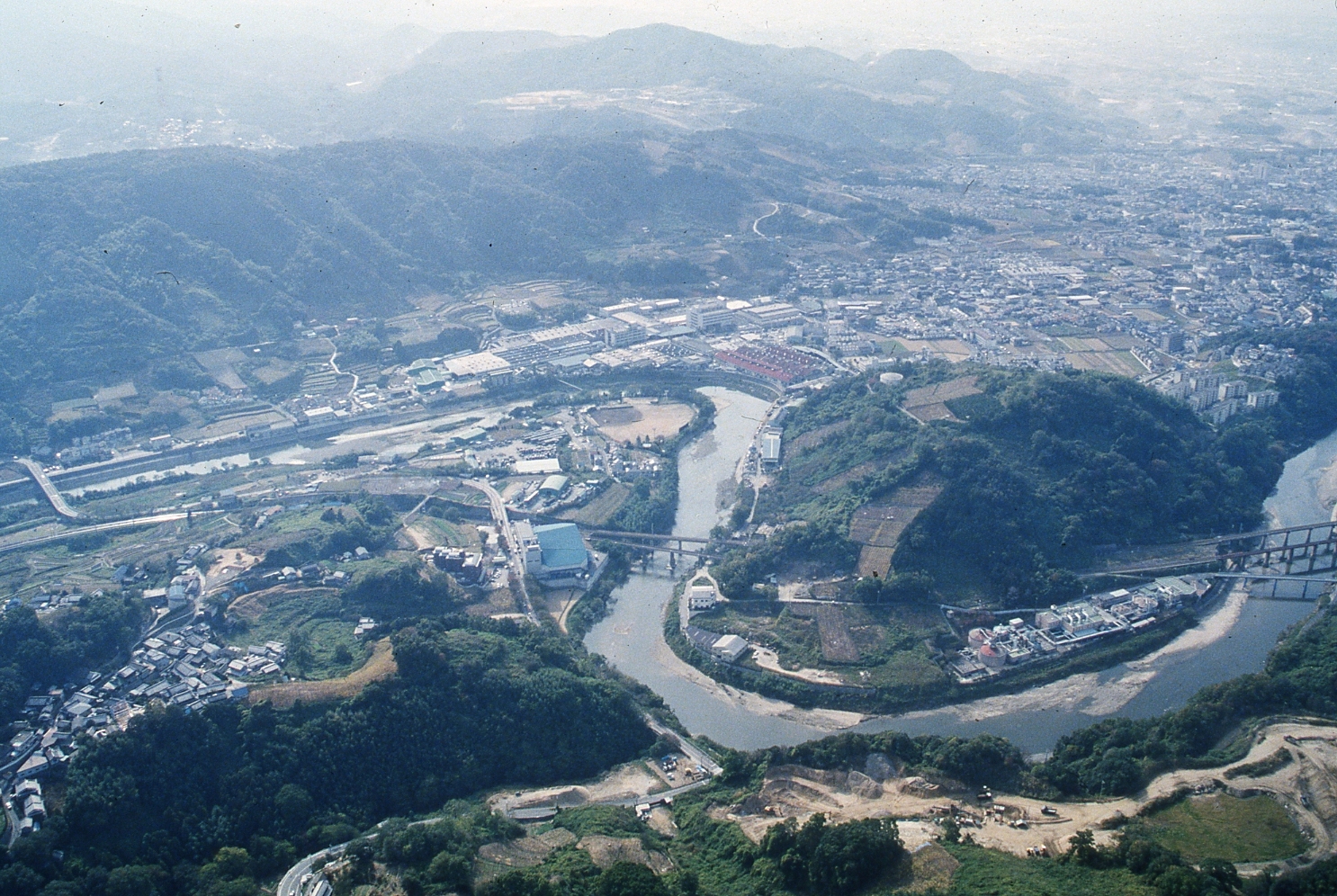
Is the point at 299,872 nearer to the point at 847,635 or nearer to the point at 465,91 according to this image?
the point at 847,635

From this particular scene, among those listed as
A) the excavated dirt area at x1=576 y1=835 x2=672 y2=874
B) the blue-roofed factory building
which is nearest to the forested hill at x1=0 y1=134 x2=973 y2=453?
the blue-roofed factory building

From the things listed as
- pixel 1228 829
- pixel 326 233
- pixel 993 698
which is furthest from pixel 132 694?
pixel 326 233

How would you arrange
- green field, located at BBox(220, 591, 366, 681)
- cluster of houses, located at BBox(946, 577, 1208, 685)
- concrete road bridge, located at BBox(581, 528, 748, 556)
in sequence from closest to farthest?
green field, located at BBox(220, 591, 366, 681) < cluster of houses, located at BBox(946, 577, 1208, 685) < concrete road bridge, located at BBox(581, 528, 748, 556)

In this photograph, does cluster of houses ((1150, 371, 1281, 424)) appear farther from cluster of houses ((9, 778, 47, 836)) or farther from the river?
cluster of houses ((9, 778, 47, 836))

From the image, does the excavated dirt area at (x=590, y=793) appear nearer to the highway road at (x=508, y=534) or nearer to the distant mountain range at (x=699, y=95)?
the highway road at (x=508, y=534)

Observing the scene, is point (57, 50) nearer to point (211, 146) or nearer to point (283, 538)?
point (211, 146)

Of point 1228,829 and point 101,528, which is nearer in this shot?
point 1228,829
